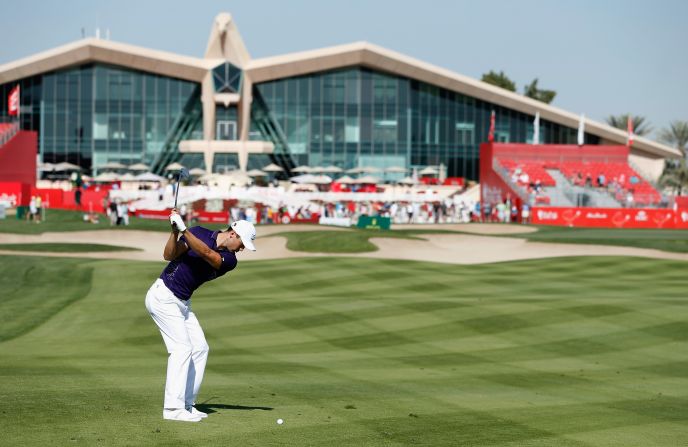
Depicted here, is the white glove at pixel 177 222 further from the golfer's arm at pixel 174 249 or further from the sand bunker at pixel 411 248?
the sand bunker at pixel 411 248

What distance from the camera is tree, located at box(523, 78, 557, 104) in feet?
481

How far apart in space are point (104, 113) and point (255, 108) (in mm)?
14351

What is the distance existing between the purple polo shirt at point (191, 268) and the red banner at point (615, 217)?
226 ft

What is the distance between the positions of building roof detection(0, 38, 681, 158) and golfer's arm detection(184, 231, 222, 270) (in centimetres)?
8916

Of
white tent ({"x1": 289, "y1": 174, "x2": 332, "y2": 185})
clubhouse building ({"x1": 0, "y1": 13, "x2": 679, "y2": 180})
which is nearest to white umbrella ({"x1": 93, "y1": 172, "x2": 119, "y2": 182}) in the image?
clubhouse building ({"x1": 0, "y1": 13, "x2": 679, "y2": 180})

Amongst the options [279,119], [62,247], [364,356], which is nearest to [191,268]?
[364,356]

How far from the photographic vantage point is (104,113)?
103 m

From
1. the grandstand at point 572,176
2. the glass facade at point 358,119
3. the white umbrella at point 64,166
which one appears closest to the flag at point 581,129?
the grandstand at point 572,176

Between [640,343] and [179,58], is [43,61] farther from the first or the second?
[640,343]

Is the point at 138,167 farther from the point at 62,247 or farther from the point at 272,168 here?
the point at 62,247

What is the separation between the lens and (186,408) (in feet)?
42.1

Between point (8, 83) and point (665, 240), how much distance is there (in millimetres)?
67313

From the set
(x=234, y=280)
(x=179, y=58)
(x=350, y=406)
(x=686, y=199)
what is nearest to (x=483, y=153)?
(x=686, y=199)

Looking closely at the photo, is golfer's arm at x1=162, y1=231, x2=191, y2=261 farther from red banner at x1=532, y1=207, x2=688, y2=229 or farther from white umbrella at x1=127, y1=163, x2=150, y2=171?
white umbrella at x1=127, y1=163, x2=150, y2=171
